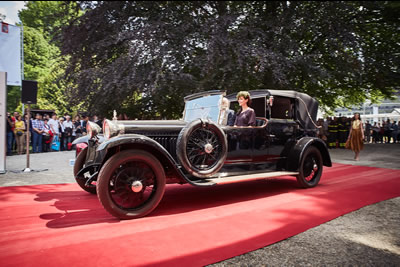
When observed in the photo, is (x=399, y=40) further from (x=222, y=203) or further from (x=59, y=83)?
(x=59, y=83)

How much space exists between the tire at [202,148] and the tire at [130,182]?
0.41 meters

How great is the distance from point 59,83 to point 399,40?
46.8 feet

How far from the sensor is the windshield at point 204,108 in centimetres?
421

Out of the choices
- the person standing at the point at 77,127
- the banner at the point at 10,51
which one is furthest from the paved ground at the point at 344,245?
the person standing at the point at 77,127

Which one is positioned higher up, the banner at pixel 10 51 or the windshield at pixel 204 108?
the banner at pixel 10 51

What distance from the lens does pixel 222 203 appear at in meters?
3.79

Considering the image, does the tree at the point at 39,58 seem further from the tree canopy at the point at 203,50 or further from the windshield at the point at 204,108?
the windshield at the point at 204,108

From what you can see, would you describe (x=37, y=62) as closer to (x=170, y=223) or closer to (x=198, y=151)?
(x=198, y=151)

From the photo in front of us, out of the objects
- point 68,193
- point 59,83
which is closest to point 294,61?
point 68,193

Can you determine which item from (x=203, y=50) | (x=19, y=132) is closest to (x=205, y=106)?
(x=203, y=50)

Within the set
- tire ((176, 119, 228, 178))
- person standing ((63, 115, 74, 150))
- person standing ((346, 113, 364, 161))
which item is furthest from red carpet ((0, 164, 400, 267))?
person standing ((63, 115, 74, 150))

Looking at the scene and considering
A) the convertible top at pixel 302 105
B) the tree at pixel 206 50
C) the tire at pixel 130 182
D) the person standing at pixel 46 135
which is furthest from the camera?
the person standing at pixel 46 135

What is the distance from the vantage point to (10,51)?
29.2 feet

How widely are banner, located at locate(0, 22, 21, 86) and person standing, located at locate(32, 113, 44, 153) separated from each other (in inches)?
112
